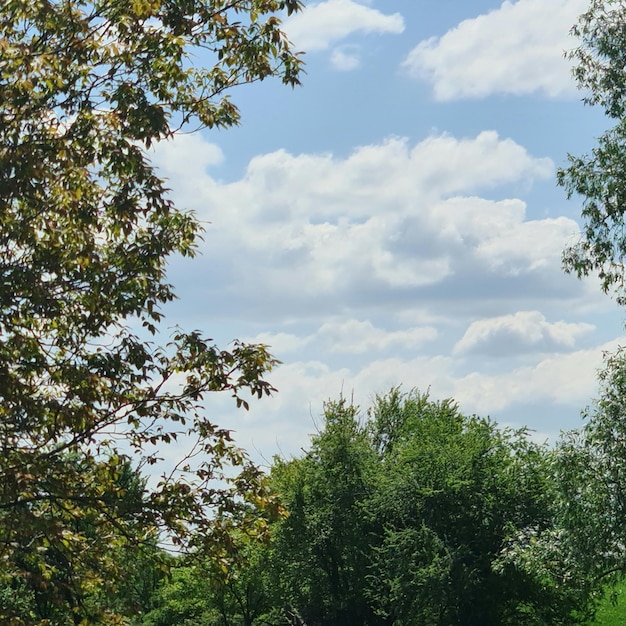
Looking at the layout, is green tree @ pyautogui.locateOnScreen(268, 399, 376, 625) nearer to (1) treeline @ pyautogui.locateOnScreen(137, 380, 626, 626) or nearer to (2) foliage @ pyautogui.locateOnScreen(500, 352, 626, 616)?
(1) treeline @ pyautogui.locateOnScreen(137, 380, 626, 626)

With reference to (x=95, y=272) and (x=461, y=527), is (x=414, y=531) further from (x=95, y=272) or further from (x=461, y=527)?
(x=95, y=272)

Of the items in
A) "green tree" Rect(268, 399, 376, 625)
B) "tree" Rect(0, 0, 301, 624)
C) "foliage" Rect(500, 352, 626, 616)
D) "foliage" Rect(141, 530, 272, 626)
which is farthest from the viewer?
"foliage" Rect(141, 530, 272, 626)

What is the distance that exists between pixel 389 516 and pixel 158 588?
27490mm

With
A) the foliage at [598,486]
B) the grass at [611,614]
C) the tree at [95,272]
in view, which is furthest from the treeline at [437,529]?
the tree at [95,272]

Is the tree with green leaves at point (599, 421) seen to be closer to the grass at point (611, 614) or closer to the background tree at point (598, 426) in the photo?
the background tree at point (598, 426)

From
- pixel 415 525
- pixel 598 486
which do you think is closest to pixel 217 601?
pixel 415 525

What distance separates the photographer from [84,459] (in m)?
14.0

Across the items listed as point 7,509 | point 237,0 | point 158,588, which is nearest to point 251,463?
point 7,509

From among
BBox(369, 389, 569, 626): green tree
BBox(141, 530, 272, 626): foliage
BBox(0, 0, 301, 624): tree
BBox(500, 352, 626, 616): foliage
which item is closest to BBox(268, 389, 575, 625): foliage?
BBox(369, 389, 569, 626): green tree

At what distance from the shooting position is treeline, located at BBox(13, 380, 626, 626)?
26.0m

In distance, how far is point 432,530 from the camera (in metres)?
36.8

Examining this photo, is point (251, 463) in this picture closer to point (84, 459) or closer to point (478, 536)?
point (84, 459)

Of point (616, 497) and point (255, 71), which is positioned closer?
point (255, 71)

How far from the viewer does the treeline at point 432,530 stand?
85.4 feet
